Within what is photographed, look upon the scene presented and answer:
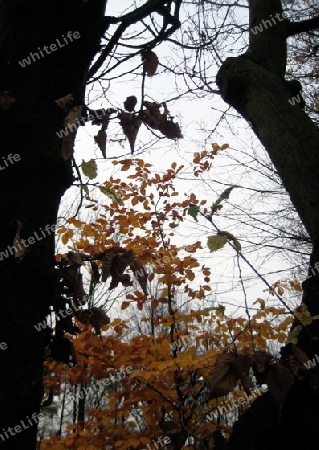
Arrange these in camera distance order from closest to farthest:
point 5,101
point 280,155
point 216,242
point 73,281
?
point 5,101, point 73,281, point 216,242, point 280,155

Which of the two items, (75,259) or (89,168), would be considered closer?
(75,259)

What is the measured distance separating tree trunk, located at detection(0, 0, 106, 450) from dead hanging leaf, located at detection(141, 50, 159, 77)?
226 mm

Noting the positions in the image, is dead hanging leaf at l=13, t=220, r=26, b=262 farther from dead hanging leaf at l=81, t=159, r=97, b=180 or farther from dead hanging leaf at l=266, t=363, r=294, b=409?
dead hanging leaf at l=266, t=363, r=294, b=409

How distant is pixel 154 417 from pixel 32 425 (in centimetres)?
343

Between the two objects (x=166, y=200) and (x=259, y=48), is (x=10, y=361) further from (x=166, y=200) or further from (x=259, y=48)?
(x=166, y=200)

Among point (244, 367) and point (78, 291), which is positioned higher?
point (78, 291)

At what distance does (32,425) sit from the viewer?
2.44 ft

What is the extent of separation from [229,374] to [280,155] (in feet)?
A: 3.19

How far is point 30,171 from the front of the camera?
0.88 meters

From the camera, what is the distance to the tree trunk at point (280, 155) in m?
0.96

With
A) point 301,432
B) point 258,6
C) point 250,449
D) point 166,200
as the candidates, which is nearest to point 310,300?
point 301,432

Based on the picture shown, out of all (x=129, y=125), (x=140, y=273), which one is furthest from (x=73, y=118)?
(x=140, y=273)

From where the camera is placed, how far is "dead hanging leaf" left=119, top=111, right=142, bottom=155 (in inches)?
43.6

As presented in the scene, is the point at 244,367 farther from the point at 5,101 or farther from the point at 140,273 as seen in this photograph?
the point at 5,101
